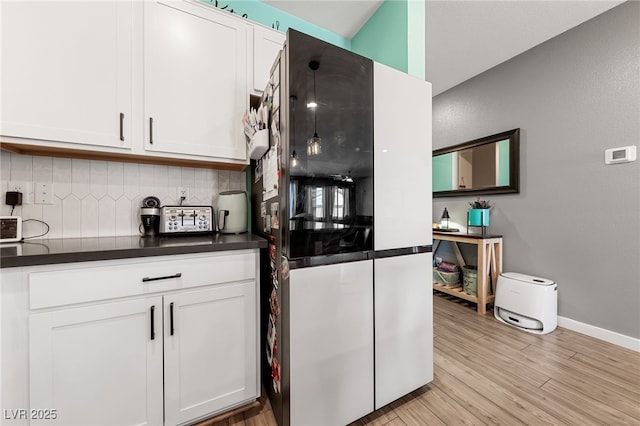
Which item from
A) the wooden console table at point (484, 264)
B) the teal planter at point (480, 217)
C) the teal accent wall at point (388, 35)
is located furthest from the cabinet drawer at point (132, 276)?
the teal planter at point (480, 217)

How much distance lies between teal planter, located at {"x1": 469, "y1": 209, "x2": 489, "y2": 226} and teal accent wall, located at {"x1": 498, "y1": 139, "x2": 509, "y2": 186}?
1.28 feet

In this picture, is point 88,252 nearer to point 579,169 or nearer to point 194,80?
point 194,80

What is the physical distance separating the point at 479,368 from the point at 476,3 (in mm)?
2779

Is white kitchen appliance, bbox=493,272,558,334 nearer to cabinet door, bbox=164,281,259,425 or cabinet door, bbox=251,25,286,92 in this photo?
cabinet door, bbox=164,281,259,425

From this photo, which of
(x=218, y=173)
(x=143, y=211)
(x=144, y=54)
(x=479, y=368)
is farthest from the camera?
(x=218, y=173)

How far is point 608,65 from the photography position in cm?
208

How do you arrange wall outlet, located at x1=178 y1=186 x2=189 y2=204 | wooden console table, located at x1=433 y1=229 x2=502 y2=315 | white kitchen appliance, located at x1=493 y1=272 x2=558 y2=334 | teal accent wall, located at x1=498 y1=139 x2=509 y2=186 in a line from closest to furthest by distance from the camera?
wall outlet, located at x1=178 y1=186 x2=189 y2=204, white kitchen appliance, located at x1=493 y1=272 x2=558 y2=334, wooden console table, located at x1=433 y1=229 x2=502 y2=315, teal accent wall, located at x1=498 y1=139 x2=509 y2=186

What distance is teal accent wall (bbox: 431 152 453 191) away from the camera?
3463 millimetres

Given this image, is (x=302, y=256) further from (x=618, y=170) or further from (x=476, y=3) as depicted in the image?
(x=618, y=170)

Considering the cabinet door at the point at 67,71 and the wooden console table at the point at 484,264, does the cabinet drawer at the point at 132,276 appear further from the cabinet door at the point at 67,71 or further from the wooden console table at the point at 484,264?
the wooden console table at the point at 484,264

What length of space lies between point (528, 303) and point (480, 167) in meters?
1.59

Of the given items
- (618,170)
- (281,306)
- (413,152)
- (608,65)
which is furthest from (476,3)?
(281,306)

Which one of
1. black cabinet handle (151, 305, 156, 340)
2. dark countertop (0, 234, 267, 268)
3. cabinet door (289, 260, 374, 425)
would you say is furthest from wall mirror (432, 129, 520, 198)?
black cabinet handle (151, 305, 156, 340)

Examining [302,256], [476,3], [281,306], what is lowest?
[281,306]
